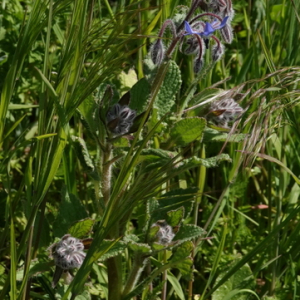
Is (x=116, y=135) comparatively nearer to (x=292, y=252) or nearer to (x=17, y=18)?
(x=292, y=252)

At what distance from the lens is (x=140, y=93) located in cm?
169

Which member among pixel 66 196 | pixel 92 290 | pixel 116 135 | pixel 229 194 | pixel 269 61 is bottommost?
pixel 92 290

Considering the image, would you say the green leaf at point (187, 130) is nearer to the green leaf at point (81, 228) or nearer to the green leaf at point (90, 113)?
the green leaf at point (90, 113)

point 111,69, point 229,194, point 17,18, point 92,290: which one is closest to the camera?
point 111,69

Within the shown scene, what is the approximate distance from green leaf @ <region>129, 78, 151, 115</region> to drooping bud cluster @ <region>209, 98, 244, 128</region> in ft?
0.66

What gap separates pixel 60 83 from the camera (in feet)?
4.52

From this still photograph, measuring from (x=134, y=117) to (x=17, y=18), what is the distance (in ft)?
3.57

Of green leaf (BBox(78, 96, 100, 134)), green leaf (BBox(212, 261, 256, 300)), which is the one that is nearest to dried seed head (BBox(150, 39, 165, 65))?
green leaf (BBox(78, 96, 100, 134))

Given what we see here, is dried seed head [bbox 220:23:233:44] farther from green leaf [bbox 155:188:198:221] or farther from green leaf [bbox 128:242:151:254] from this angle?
green leaf [bbox 128:242:151:254]

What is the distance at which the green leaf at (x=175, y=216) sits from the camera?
1.73 metres

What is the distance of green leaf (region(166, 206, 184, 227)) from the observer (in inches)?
68.2

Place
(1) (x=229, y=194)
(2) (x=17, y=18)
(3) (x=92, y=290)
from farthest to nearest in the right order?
(2) (x=17, y=18)
(1) (x=229, y=194)
(3) (x=92, y=290)

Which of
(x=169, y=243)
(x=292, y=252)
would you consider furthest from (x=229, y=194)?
(x=169, y=243)

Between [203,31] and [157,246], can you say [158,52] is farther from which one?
[157,246]
